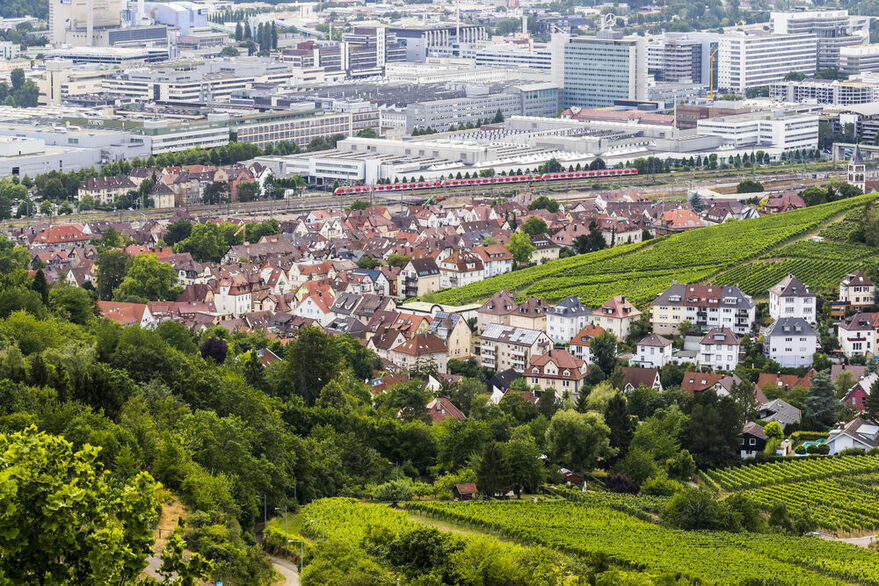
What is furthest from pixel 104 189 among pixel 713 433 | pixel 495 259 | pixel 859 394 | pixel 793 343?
pixel 713 433

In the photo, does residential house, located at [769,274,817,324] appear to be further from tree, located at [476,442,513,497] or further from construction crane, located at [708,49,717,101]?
construction crane, located at [708,49,717,101]

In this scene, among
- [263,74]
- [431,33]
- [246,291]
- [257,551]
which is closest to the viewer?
[257,551]

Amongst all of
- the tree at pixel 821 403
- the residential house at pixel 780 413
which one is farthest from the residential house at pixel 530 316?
the tree at pixel 821 403

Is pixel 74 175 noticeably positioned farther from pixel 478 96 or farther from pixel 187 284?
pixel 478 96

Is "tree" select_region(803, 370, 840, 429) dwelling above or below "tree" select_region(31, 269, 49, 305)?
below

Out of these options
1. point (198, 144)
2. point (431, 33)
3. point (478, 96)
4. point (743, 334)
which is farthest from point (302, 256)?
point (431, 33)

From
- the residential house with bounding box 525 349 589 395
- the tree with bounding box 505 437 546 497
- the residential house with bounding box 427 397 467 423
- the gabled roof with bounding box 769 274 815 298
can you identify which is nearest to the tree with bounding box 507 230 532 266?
the gabled roof with bounding box 769 274 815 298

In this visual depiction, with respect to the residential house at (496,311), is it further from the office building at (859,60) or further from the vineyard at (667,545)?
the office building at (859,60)
